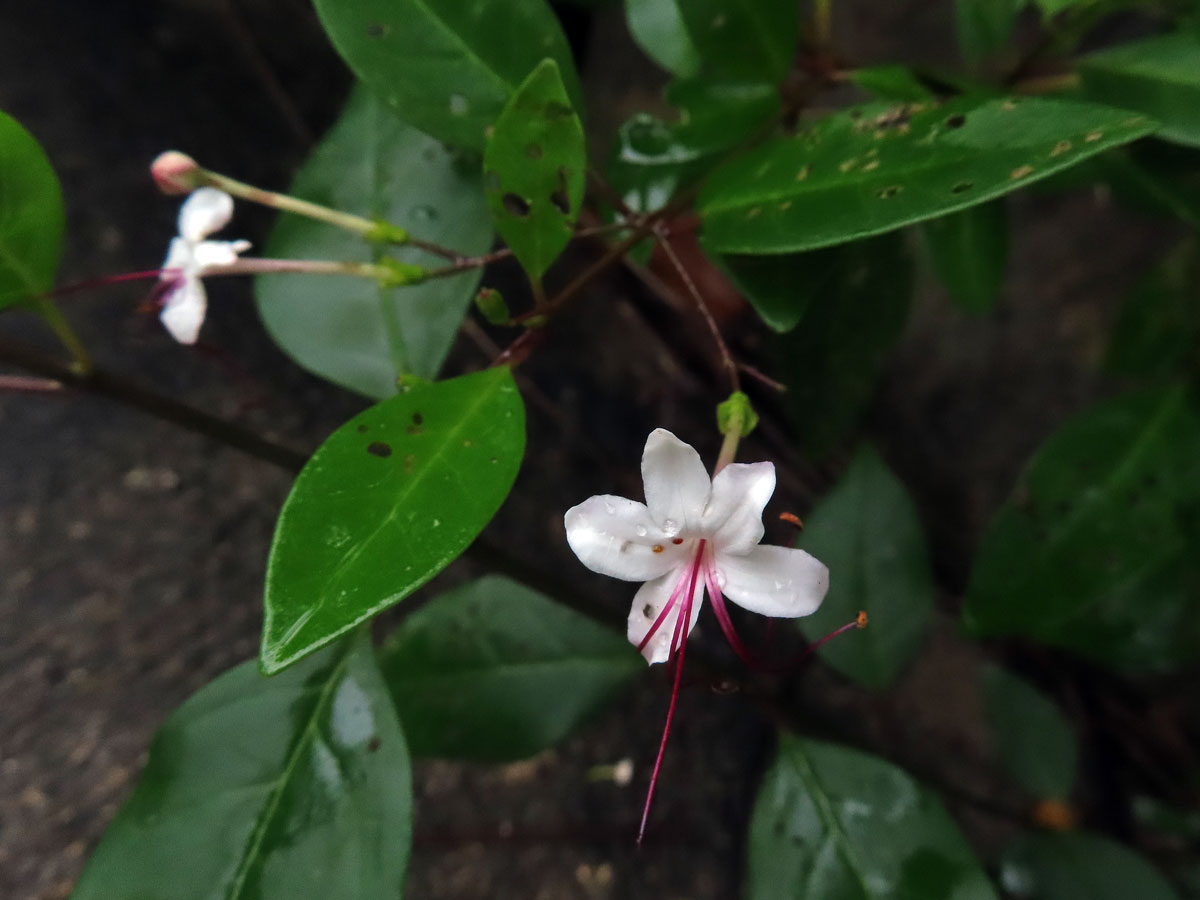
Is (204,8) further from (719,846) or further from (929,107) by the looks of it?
(719,846)

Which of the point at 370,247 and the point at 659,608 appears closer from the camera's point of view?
the point at 659,608

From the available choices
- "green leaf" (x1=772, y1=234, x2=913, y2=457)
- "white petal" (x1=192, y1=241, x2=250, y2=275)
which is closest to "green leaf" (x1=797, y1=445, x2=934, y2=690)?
"green leaf" (x1=772, y1=234, x2=913, y2=457)

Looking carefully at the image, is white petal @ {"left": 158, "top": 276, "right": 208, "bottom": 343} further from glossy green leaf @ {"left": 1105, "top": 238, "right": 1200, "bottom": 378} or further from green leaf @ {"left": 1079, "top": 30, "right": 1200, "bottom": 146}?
glossy green leaf @ {"left": 1105, "top": 238, "right": 1200, "bottom": 378}

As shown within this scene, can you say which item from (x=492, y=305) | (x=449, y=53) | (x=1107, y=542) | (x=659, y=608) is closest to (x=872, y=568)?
(x=1107, y=542)

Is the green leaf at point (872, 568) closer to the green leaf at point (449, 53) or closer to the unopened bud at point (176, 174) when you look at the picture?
the green leaf at point (449, 53)

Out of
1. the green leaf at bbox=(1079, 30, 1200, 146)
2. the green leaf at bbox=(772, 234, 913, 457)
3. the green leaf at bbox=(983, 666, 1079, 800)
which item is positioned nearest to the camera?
the green leaf at bbox=(1079, 30, 1200, 146)

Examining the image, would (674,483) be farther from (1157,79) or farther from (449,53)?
(1157,79)

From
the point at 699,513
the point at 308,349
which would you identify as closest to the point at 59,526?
the point at 308,349
